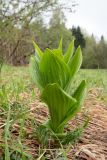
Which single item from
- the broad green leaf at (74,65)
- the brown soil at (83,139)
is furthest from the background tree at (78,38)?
the broad green leaf at (74,65)

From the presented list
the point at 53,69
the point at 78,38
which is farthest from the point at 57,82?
the point at 78,38

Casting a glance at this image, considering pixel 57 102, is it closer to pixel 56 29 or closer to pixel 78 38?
pixel 56 29

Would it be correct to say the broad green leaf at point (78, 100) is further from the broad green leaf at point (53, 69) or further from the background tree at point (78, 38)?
the background tree at point (78, 38)

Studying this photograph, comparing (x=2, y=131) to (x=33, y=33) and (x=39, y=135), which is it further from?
(x=33, y=33)

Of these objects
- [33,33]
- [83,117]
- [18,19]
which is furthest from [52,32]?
[83,117]

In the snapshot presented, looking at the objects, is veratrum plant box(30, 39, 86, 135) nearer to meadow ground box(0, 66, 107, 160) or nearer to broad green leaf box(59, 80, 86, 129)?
broad green leaf box(59, 80, 86, 129)

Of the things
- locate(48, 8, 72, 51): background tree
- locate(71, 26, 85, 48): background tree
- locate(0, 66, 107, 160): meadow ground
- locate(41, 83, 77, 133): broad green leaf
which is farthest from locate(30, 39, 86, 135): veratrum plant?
locate(71, 26, 85, 48): background tree
